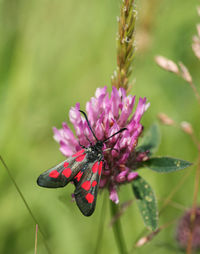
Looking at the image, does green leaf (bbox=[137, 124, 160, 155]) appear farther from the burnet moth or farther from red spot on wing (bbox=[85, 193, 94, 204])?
red spot on wing (bbox=[85, 193, 94, 204])

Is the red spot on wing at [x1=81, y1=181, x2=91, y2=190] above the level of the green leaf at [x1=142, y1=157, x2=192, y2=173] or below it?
above

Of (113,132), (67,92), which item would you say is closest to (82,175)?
(113,132)

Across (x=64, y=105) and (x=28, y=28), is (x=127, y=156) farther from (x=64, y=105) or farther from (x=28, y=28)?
(x=28, y=28)

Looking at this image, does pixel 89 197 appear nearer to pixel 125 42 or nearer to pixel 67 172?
pixel 67 172

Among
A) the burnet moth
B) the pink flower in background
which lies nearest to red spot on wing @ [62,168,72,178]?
the burnet moth

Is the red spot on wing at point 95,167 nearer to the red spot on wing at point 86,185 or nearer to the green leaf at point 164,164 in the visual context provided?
the red spot on wing at point 86,185

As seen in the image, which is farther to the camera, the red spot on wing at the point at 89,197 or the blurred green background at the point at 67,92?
the blurred green background at the point at 67,92

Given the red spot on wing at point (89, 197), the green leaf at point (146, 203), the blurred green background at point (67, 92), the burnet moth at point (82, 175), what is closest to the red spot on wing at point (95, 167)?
the burnet moth at point (82, 175)
